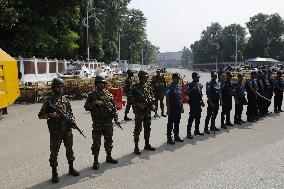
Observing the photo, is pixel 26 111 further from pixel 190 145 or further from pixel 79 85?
pixel 190 145

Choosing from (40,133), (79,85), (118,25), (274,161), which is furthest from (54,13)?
(118,25)

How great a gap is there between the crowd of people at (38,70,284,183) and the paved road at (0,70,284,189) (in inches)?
14.3

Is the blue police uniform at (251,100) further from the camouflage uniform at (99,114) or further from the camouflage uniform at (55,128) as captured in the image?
the camouflage uniform at (55,128)

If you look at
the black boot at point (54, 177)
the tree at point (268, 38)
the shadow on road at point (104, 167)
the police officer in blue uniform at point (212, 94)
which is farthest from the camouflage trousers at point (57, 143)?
the tree at point (268, 38)

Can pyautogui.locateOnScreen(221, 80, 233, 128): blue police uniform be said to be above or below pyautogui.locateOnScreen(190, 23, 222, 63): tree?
below

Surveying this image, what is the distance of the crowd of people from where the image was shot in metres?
6.88

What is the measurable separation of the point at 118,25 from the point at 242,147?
71.5 m

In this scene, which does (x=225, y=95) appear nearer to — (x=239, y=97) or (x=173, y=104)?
(x=239, y=97)

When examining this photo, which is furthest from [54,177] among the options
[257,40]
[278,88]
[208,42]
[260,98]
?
[208,42]

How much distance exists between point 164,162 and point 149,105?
1.52 metres

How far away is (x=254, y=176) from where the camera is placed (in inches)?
270

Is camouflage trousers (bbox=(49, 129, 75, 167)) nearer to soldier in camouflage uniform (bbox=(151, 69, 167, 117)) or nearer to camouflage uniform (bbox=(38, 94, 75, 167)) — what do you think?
camouflage uniform (bbox=(38, 94, 75, 167))

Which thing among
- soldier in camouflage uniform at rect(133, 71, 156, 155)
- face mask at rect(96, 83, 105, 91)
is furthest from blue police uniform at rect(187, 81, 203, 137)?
face mask at rect(96, 83, 105, 91)

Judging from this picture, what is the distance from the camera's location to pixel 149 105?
8953 millimetres
